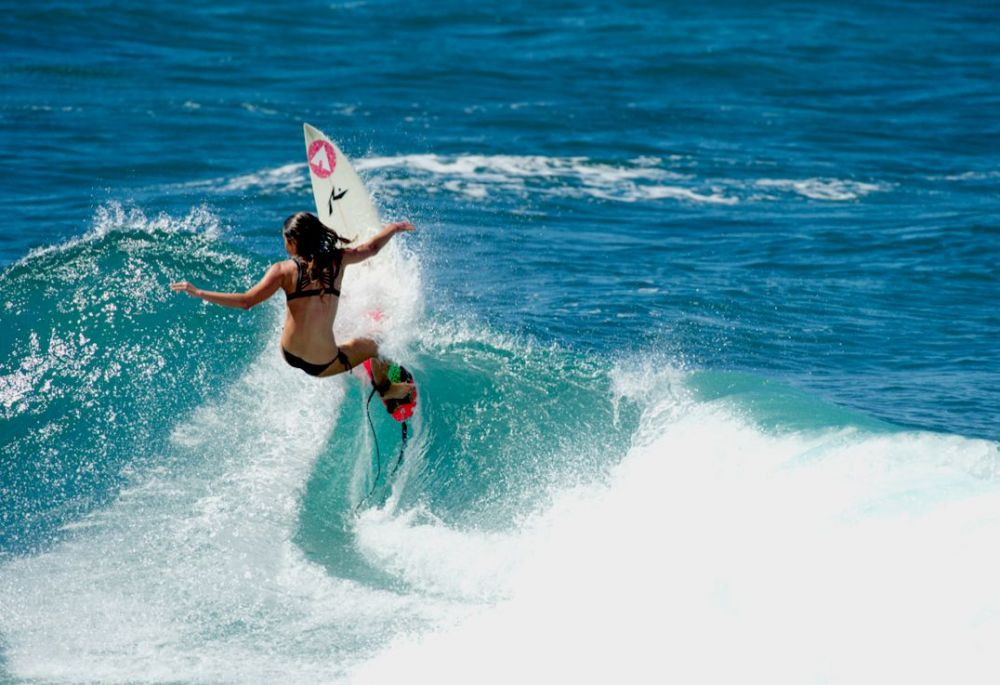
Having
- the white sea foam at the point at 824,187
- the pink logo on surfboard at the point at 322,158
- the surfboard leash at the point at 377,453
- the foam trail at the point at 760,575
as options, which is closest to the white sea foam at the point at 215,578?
the surfboard leash at the point at 377,453

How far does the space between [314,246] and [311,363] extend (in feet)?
2.63

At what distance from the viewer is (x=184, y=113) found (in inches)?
801

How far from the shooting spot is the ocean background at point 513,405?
6.77 m

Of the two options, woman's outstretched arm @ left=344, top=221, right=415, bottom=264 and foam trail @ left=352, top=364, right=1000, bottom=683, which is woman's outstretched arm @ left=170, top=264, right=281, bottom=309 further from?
foam trail @ left=352, top=364, right=1000, bottom=683

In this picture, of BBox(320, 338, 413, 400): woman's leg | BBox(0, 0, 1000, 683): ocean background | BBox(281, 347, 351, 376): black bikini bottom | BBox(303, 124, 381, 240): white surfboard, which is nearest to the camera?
BBox(0, 0, 1000, 683): ocean background

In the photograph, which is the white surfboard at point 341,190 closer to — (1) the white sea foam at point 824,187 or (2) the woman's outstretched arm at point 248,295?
(2) the woman's outstretched arm at point 248,295

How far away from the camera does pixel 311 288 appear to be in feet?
25.0

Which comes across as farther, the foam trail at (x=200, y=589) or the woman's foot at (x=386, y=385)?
the woman's foot at (x=386, y=385)

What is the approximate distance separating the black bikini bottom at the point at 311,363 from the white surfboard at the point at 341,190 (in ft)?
5.16

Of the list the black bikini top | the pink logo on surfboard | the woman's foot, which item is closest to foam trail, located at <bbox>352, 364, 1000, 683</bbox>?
the woman's foot

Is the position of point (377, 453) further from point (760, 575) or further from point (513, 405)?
point (760, 575)

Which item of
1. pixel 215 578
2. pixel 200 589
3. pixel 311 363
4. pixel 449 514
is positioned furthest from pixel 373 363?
pixel 200 589

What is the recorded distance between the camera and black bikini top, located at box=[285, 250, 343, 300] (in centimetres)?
754

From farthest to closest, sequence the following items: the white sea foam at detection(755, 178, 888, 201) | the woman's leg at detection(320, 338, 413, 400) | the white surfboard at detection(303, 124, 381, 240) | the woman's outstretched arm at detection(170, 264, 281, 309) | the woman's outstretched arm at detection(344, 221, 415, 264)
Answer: the white sea foam at detection(755, 178, 888, 201) < the white surfboard at detection(303, 124, 381, 240) < the woman's leg at detection(320, 338, 413, 400) < the woman's outstretched arm at detection(344, 221, 415, 264) < the woman's outstretched arm at detection(170, 264, 281, 309)
